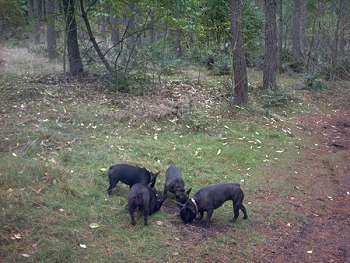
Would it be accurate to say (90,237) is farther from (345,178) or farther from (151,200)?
(345,178)

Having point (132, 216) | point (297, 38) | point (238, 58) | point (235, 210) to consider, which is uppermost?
point (297, 38)

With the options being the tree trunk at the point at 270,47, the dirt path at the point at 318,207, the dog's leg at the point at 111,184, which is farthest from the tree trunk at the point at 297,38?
the dog's leg at the point at 111,184

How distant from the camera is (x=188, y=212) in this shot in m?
8.02

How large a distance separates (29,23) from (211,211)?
14.7 m

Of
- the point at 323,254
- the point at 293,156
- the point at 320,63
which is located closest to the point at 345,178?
the point at 293,156

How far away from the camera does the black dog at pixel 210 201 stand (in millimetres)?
8039

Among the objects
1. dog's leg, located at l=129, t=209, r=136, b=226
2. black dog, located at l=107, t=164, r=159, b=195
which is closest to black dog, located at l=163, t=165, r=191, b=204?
black dog, located at l=107, t=164, r=159, b=195

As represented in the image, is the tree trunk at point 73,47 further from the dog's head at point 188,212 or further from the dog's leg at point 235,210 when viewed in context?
the dog's leg at point 235,210

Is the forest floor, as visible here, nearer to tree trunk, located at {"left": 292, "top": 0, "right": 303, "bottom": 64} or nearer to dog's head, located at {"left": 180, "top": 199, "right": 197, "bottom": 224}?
dog's head, located at {"left": 180, "top": 199, "right": 197, "bottom": 224}

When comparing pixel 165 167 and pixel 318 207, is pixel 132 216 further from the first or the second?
pixel 318 207

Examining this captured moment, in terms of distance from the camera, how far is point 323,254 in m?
7.68

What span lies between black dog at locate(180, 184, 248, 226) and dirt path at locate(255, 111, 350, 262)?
64 centimetres

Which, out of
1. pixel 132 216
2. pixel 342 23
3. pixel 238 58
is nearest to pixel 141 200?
pixel 132 216

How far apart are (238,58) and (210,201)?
26.4 feet
